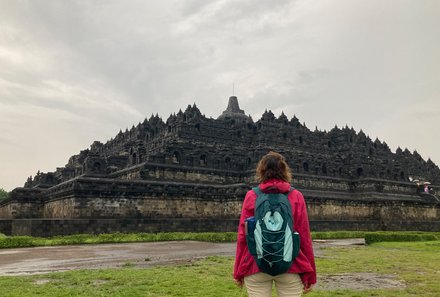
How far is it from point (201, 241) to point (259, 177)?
59.8 ft

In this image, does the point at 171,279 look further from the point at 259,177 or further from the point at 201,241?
the point at 201,241

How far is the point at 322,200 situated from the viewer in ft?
121

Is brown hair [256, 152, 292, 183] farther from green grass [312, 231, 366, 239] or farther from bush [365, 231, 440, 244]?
green grass [312, 231, 366, 239]

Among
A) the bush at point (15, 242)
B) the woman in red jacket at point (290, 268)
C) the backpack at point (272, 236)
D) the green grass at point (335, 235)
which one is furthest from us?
the green grass at point (335, 235)

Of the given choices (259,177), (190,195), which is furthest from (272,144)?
(259,177)

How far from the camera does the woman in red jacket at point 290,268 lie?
408 cm

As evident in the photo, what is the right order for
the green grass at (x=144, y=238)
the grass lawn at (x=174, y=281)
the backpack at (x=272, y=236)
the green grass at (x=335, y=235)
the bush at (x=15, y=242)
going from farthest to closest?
the green grass at (x=335, y=235) < the green grass at (x=144, y=238) < the bush at (x=15, y=242) < the grass lawn at (x=174, y=281) < the backpack at (x=272, y=236)

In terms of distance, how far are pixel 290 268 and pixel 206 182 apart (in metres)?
32.8

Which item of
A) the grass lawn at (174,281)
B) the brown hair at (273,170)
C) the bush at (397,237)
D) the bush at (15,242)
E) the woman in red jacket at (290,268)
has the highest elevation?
the brown hair at (273,170)

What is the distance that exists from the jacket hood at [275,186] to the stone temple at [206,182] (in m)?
20.5

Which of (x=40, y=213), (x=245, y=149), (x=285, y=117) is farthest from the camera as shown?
(x=285, y=117)

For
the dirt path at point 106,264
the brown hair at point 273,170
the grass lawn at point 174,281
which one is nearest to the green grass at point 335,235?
the dirt path at point 106,264

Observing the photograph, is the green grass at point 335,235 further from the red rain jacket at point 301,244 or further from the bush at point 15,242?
the red rain jacket at point 301,244

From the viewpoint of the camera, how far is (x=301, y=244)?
4.20 meters
